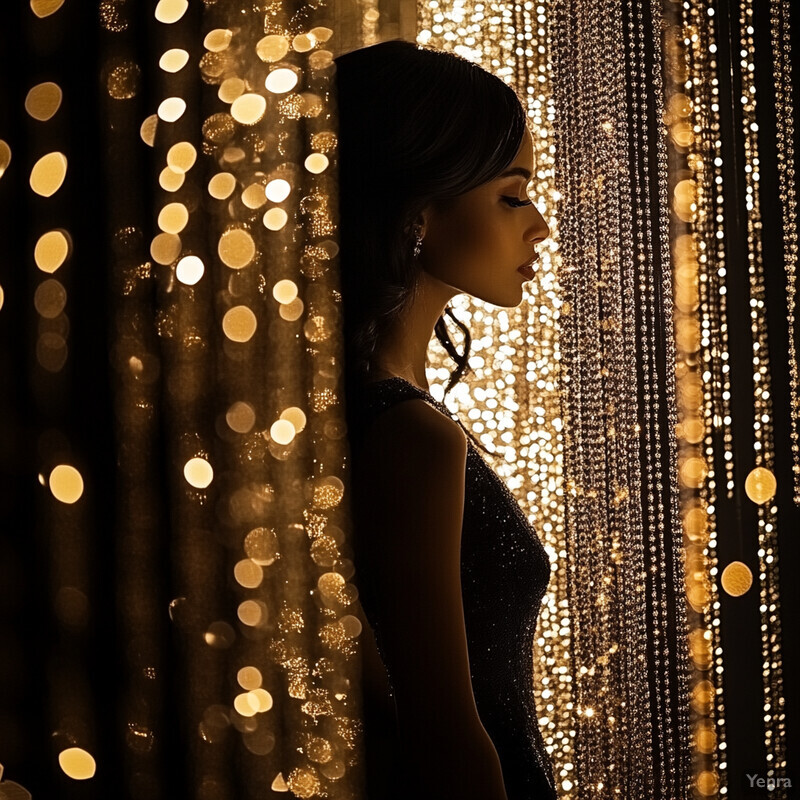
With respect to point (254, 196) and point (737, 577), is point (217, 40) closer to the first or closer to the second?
point (254, 196)

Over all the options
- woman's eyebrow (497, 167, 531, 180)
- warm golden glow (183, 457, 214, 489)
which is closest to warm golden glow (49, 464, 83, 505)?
warm golden glow (183, 457, 214, 489)

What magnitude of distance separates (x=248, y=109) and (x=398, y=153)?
0.16 metres

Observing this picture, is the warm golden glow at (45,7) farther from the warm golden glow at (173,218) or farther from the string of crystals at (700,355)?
the string of crystals at (700,355)

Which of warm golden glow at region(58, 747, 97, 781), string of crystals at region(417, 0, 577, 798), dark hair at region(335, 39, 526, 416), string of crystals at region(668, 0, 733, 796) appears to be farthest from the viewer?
string of crystals at region(668, 0, 733, 796)

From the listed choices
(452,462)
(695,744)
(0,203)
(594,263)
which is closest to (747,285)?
(594,263)

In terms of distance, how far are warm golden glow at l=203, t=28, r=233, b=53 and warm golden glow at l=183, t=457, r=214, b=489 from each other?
0.29m

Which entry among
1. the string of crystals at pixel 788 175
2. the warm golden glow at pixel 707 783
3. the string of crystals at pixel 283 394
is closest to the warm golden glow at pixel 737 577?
the string of crystals at pixel 788 175

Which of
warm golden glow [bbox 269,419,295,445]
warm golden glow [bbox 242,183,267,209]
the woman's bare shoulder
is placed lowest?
the woman's bare shoulder

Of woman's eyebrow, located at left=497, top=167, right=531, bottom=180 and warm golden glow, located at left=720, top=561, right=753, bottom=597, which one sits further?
warm golden glow, located at left=720, top=561, right=753, bottom=597

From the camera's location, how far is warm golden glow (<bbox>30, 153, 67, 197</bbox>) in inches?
20.6

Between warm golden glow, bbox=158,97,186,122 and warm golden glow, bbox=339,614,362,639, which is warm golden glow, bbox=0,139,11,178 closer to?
warm golden glow, bbox=158,97,186,122

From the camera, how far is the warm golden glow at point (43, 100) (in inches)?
20.6

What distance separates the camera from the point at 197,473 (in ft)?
1.77

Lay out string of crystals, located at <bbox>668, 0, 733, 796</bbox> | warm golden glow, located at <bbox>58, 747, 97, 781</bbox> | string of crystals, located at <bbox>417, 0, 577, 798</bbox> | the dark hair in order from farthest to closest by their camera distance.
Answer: string of crystals, located at <bbox>668, 0, 733, 796</bbox>
string of crystals, located at <bbox>417, 0, 577, 798</bbox>
the dark hair
warm golden glow, located at <bbox>58, 747, 97, 781</bbox>
